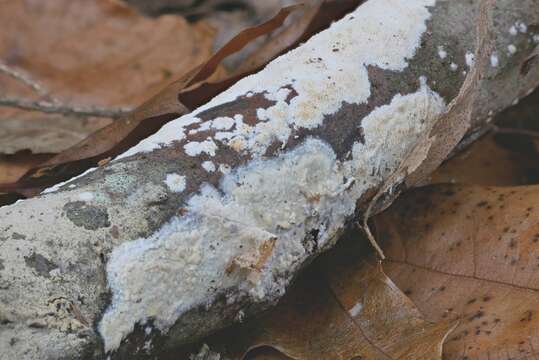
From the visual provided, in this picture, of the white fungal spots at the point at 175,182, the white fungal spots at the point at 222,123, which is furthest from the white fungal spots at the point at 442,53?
the white fungal spots at the point at 175,182

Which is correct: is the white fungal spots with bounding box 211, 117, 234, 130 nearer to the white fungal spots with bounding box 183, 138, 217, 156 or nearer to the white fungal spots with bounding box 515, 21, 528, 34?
the white fungal spots with bounding box 183, 138, 217, 156

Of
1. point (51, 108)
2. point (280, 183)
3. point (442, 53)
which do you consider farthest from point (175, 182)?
point (51, 108)

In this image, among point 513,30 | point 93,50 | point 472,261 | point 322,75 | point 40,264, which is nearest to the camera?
point 40,264

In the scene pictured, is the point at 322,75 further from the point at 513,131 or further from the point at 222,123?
the point at 513,131

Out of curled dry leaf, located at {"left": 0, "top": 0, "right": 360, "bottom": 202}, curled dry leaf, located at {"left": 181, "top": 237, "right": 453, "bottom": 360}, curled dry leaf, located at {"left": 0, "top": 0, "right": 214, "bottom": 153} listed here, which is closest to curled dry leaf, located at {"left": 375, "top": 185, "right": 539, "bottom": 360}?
curled dry leaf, located at {"left": 181, "top": 237, "right": 453, "bottom": 360}

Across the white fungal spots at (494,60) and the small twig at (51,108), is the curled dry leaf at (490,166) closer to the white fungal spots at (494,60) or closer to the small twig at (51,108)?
the white fungal spots at (494,60)

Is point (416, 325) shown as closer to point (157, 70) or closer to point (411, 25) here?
point (411, 25)
